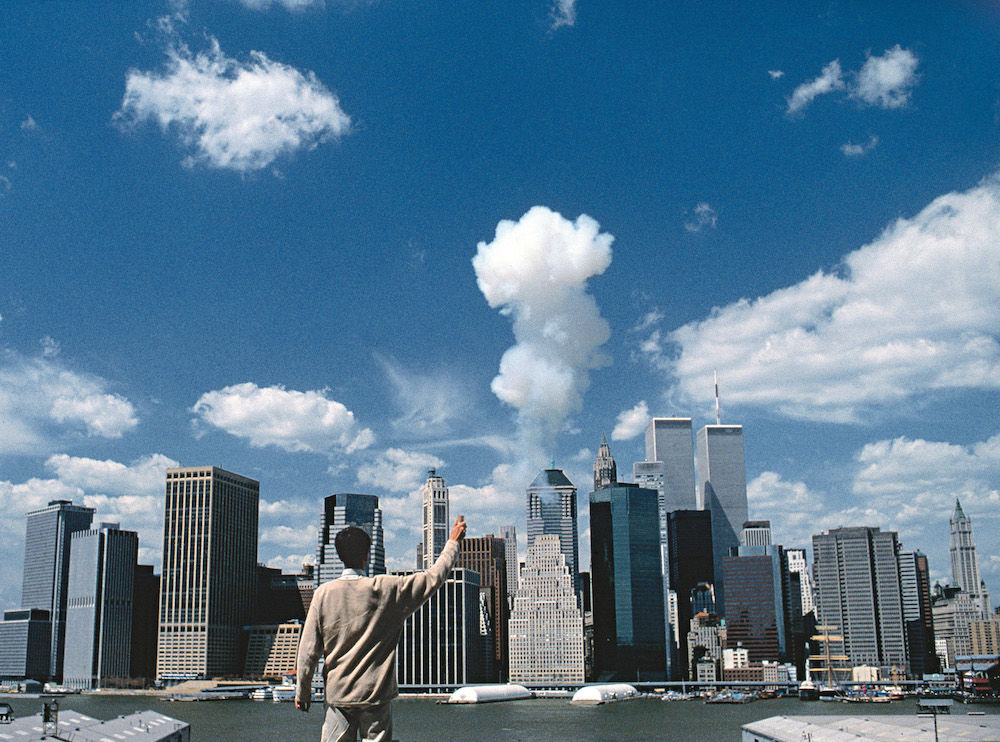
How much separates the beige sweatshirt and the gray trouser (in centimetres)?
10

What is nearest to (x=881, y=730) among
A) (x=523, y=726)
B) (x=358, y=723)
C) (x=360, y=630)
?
(x=358, y=723)

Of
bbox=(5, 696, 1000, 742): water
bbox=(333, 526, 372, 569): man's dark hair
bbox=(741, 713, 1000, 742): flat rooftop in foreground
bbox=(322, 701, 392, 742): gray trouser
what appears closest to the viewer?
bbox=(322, 701, 392, 742): gray trouser

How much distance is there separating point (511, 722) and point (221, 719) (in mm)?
39332

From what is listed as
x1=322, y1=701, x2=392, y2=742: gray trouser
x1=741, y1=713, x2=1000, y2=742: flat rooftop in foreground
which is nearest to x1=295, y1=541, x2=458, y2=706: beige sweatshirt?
x1=322, y1=701, x2=392, y2=742: gray trouser

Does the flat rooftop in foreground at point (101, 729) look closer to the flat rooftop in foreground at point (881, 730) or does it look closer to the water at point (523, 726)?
the flat rooftop in foreground at point (881, 730)

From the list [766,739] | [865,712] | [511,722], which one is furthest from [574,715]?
[766,739]

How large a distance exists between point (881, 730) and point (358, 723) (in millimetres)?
36150

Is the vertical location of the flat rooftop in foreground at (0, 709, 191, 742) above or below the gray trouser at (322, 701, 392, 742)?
below

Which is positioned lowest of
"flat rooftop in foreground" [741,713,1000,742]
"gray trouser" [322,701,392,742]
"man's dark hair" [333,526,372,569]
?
"flat rooftop in foreground" [741,713,1000,742]

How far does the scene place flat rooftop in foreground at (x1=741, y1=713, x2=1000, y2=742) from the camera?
36.8 meters

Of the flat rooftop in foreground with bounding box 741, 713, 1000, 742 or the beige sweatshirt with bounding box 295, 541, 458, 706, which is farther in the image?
the flat rooftop in foreground with bounding box 741, 713, 1000, 742

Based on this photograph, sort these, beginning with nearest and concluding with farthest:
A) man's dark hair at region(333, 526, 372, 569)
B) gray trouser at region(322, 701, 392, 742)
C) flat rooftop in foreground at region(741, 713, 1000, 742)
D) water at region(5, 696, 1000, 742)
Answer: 1. gray trouser at region(322, 701, 392, 742)
2. man's dark hair at region(333, 526, 372, 569)
3. flat rooftop in foreground at region(741, 713, 1000, 742)
4. water at region(5, 696, 1000, 742)

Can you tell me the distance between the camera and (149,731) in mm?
39625

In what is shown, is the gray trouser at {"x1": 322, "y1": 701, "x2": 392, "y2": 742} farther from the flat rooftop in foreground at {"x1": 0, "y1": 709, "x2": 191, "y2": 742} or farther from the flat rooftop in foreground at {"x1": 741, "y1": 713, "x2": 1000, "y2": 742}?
the flat rooftop in foreground at {"x1": 741, "y1": 713, "x2": 1000, "y2": 742}
